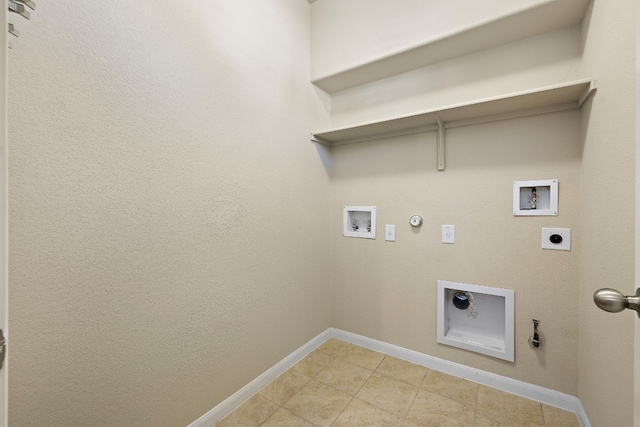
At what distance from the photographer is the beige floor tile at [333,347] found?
2193 mm

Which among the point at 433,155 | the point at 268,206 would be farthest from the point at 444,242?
the point at 268,206

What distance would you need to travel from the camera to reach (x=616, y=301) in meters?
0.55

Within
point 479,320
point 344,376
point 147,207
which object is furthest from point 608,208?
point 147,207

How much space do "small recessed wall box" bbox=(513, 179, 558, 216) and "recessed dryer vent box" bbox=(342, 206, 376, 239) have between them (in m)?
0.98

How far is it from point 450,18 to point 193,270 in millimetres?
2135

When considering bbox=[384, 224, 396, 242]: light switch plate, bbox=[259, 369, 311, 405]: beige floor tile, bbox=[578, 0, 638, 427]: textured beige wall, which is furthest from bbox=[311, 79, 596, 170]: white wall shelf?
bbox=[259, 369, 311, 405]: beige floor tile

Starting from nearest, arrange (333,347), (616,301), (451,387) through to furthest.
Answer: (616,301) → (451,387) → (333,347)

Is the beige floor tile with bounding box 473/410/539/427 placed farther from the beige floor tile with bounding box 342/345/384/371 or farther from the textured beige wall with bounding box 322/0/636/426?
the beige floor tile with bounding box 342/345/384/371

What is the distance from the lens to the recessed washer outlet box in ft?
5.62

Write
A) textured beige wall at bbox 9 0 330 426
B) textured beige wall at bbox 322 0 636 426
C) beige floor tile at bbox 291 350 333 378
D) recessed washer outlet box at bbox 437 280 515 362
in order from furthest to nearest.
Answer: beige floor tile at bbox 291 350 333 378 → recessed washer outlet box at bbox 437 280 515 362 → textured beige wall at bbox 322 0 636 426 → textured beige wall at bbox 9 0 330 426

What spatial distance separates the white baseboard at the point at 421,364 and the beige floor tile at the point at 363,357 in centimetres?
5

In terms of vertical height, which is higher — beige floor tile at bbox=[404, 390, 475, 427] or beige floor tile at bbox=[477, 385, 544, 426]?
beige floor tile at bbox=[477, 385, 544, 426]

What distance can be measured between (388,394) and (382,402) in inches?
3.4

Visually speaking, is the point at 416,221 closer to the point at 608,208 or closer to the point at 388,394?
the point at 608,208
